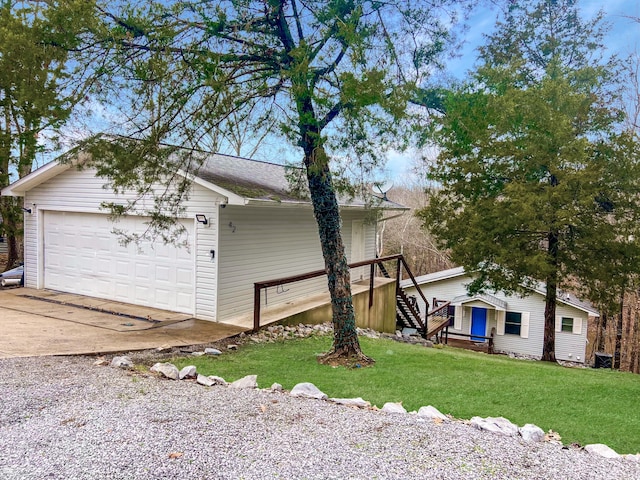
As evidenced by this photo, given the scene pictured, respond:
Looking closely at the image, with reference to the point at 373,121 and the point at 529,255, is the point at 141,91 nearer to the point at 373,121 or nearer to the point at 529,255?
the point at 373,121

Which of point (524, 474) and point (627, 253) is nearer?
point (524, 474)

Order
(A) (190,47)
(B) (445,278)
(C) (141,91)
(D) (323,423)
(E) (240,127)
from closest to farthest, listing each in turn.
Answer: (D) (323,423) < (A) (190,47) < (C) (141,91) < (E) (240,127) < (B) (445,278)

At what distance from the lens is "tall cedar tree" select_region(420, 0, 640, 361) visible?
33.3ft

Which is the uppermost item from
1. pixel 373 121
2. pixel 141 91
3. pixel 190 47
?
pixel 190 47

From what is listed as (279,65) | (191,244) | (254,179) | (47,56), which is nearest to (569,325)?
(254,179)

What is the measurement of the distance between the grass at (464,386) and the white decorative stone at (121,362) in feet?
1.98

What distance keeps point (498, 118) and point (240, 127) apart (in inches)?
131

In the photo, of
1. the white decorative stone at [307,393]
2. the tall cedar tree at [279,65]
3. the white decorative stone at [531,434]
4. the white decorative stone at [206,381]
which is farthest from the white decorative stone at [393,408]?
the tall cedar tree at [279,65]

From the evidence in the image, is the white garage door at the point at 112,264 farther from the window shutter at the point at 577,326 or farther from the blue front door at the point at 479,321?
the window shutter at the point at 577,326

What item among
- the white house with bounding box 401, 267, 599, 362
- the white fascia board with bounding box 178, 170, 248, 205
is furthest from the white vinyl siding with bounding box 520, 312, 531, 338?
the white fascia board with bounding box 178, 170, 248, 205

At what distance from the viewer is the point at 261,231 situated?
30.8ft

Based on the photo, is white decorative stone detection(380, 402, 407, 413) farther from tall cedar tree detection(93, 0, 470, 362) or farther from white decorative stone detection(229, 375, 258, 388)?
tall cedar tree detection(93, 0, 470, 362)

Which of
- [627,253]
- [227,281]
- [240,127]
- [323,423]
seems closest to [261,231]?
[227,281]

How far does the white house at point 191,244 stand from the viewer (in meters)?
8.43
